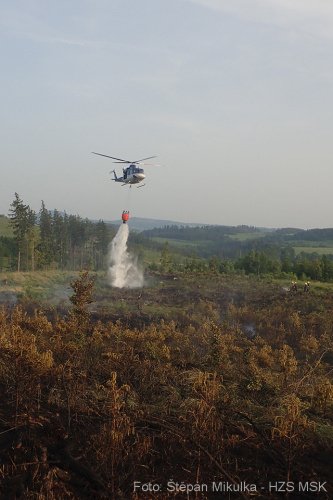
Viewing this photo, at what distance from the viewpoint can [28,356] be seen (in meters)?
9.52

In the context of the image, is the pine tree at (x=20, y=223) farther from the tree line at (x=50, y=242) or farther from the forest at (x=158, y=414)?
the forest at (x=158, y=414)

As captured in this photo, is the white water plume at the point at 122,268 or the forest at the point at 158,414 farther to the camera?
the white water plume at the point at 122,268

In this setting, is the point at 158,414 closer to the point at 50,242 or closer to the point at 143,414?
the point at 143,414

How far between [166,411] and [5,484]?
466cm

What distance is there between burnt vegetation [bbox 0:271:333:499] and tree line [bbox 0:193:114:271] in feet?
157

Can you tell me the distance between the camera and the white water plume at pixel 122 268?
58044 millimetres

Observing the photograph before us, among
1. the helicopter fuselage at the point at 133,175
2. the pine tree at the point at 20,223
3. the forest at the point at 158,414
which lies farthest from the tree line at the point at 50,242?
the forest at the point at 158,414

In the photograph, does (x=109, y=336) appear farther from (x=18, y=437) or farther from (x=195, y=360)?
(x=18, y=437)

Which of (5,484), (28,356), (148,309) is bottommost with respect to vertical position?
→ (148,309)

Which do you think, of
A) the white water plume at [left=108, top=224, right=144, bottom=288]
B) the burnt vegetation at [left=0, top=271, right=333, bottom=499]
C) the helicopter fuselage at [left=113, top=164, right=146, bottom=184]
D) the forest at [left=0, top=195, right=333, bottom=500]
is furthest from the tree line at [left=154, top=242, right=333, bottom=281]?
the burnt vegetation at [left=0, top=271, right=333, bottom=499]

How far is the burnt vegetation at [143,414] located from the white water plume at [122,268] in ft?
119

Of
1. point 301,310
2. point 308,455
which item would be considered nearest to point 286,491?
point 308,455

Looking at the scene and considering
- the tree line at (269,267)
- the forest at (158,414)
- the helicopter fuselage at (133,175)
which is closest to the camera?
the forest at (158,414)

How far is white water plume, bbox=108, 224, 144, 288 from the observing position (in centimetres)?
5804
